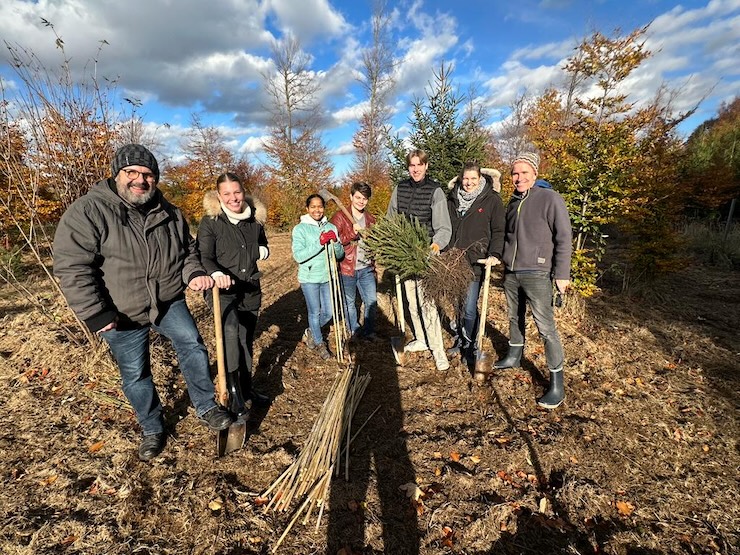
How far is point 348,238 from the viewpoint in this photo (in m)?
4.82

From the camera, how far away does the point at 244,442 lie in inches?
128

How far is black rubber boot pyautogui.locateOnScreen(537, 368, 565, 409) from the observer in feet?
12.3

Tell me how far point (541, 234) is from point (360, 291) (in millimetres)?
2667

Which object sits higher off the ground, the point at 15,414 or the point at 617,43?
the point at 617,43

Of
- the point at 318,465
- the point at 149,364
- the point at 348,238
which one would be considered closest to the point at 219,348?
the point at 149,364

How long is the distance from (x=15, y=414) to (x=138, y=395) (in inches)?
67.4

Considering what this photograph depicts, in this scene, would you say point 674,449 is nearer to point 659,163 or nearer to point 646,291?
point 646,291

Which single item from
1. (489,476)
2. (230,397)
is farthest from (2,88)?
(489,476)

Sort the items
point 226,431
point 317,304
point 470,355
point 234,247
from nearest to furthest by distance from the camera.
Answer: point 226,431 → point 234,247 → point 470,355 → point 317,304

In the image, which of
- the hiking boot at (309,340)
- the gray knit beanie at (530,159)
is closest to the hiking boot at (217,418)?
the hiking boot at (309,340)

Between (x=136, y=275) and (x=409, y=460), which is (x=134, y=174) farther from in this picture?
(x=409, y=460)

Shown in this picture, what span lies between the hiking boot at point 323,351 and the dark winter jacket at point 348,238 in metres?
1.09

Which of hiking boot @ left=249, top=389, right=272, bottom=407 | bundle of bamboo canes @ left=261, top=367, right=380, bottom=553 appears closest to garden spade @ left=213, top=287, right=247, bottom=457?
bundle of bamboo canes @ left=261, top=367, right=380, bottom=553

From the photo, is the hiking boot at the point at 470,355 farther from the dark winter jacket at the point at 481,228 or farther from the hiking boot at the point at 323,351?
the hiking boot at the point at 323,351
